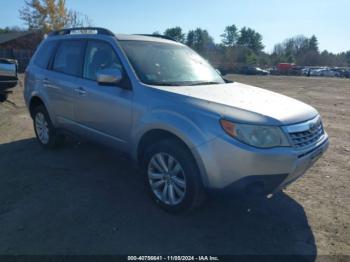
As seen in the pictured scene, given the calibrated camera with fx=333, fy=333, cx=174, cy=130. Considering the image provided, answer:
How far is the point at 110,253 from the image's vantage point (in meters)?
3.02

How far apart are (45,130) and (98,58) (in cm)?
201

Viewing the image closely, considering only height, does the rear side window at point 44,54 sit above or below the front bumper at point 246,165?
above

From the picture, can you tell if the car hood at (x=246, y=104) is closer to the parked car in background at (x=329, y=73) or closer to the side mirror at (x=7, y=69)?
A: the side mirror at (x=7, y=69)

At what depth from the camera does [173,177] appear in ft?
11.8

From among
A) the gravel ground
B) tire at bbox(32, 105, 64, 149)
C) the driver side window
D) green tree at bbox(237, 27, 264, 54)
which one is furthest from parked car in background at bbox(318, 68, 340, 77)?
the driver side window

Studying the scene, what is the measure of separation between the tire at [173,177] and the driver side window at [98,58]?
1283mm

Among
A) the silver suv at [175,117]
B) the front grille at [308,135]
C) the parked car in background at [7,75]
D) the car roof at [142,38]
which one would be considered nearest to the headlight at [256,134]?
the silver suv at [175,117]

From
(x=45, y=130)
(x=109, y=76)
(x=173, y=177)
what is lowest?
(x=45, y=130)

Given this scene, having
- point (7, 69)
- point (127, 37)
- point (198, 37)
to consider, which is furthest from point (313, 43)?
point (127, 37)

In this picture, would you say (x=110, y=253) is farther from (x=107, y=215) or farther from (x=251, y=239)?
(x=251, y=239)

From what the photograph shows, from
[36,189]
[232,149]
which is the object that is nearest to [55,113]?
[36,189]

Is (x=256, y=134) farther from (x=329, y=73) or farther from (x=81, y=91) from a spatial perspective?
(x=329, y=73)

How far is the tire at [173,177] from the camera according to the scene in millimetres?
3340

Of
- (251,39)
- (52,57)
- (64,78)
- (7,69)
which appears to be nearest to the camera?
(64,78)
